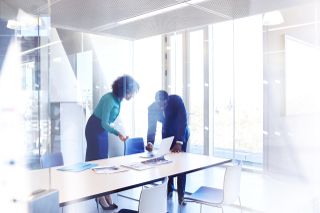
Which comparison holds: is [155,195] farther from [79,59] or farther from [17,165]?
[79,59]

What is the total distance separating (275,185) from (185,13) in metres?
2.46

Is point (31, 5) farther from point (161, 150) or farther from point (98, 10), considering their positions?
point (161, 150)

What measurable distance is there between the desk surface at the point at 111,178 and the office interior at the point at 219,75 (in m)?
0.89

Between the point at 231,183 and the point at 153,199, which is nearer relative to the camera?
the point at 153,199

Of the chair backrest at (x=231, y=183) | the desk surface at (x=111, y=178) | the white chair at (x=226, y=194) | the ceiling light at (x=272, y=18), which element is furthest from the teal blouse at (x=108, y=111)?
the ceiling light at (x=272, y=18)

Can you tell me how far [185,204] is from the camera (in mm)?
3547

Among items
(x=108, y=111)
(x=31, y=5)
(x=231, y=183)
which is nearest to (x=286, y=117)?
(x=231, y=183)

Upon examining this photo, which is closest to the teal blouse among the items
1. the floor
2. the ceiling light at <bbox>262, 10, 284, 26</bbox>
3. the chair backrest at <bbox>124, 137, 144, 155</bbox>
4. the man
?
the chair backrest at <bbox>124, 137, 144, 155</bbox>

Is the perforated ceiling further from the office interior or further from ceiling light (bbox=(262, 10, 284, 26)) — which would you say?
ceiling light (bbox=(262, 10, 284, 26))

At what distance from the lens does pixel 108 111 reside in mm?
3191

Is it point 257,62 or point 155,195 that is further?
point 257,62

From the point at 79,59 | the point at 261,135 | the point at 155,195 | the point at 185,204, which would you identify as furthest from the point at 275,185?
the point at 79,59

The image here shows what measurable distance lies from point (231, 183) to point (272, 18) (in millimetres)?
2442

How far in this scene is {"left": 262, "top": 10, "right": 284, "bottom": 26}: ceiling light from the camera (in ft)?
12.8
